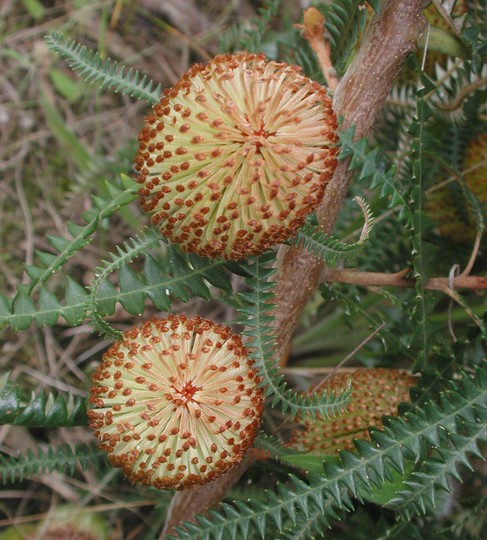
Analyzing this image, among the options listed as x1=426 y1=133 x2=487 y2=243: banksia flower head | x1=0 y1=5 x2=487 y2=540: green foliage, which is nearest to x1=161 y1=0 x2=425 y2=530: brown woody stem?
x1=0 y1=5 x2=487 y2=540: green foliage

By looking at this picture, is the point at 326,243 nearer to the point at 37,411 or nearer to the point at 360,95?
the point at 360,95

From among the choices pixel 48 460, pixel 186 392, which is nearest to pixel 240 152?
pixel 186 392

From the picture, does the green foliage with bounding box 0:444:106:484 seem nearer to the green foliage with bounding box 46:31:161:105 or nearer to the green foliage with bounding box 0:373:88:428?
the green foliage with bounding box 0:373:88:428

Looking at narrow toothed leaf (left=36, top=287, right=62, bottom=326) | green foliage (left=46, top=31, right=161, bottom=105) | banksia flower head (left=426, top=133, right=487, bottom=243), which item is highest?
green foliage (left=46, top=31, right=161, bottom=105)

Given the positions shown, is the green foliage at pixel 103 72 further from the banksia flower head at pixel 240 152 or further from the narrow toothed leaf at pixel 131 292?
the narrow toothed leaf at pixel 131 292

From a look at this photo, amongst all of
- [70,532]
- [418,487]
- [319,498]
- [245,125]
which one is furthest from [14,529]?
[245,125]

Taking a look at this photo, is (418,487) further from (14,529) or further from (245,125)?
(14,529)

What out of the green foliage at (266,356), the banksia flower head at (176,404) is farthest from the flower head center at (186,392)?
the green foliage at (266,356)
